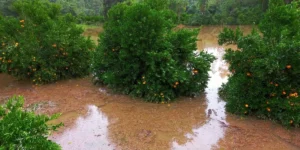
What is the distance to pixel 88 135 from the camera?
4.99m

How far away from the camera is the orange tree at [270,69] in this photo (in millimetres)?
4734

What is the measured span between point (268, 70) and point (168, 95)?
248 centimetres

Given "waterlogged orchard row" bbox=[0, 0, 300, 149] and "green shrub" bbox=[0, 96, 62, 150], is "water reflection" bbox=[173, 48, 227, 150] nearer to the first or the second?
"waterlogged orchard row" bbox=[0, 0, 300, 149]

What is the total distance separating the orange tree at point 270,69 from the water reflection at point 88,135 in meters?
2.76

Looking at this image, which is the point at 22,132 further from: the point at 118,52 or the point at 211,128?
the point at 118,52

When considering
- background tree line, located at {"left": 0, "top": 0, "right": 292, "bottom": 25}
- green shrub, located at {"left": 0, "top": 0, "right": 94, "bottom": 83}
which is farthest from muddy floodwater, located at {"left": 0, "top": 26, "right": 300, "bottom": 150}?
background tree line, located at {"left": 0, "top": 0, "right": 292, "bottom": 25}

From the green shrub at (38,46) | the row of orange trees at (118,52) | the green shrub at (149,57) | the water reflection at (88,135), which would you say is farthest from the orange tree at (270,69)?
the green shrub at (38,46)

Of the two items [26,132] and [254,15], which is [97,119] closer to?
[26,132]

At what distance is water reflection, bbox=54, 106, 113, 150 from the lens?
461 centimetres

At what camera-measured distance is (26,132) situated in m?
2.55

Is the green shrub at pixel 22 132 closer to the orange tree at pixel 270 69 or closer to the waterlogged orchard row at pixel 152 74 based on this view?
the waterlogged orchard row at pixel 152 74

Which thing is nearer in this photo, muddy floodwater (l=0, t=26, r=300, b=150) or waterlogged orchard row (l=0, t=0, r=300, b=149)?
muddy floodwater (l=0, t=26, r=300, b=150)

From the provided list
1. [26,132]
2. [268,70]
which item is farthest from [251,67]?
[26,132]

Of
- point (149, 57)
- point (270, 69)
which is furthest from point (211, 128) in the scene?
point (149, 57)
